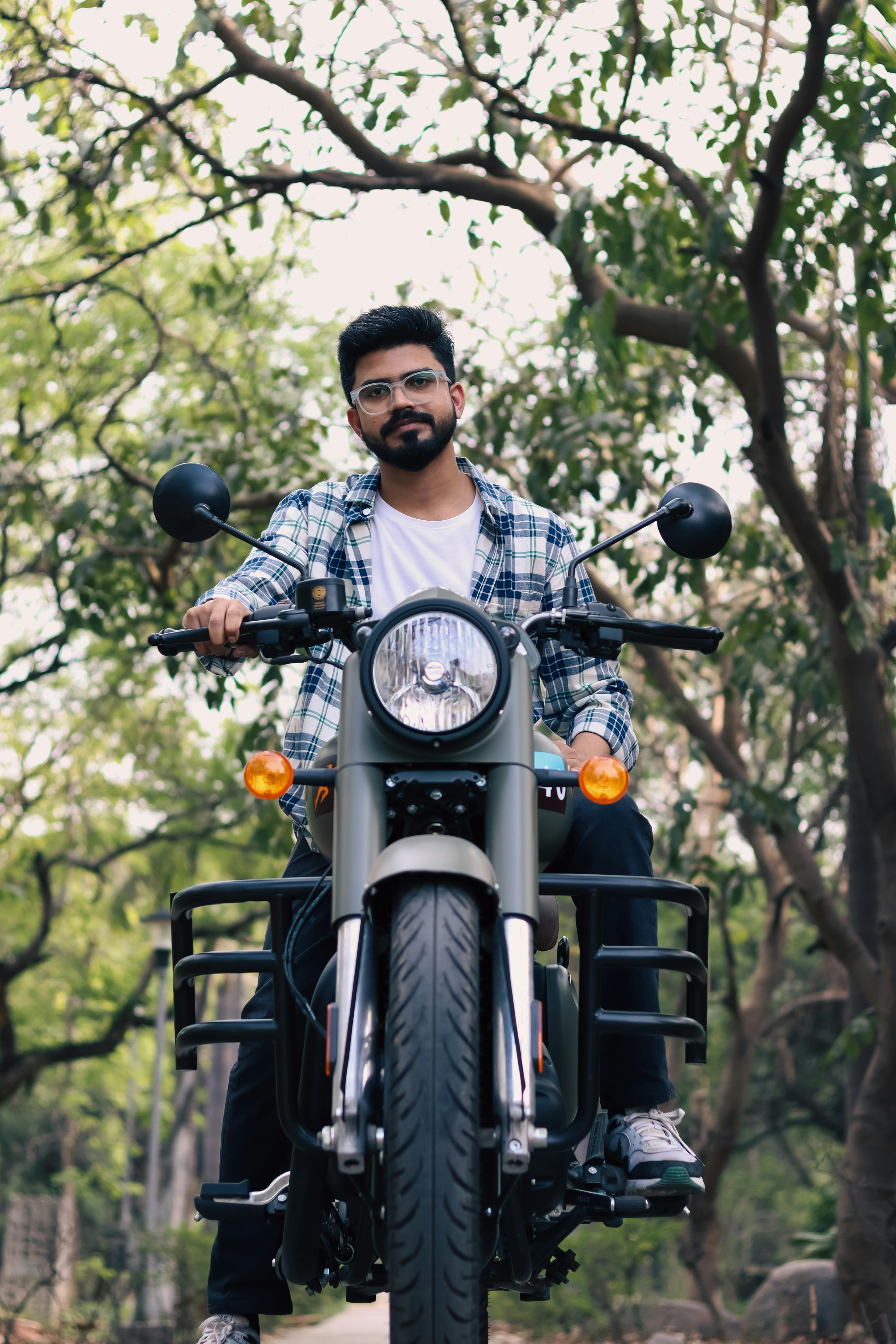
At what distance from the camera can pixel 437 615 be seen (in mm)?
2277

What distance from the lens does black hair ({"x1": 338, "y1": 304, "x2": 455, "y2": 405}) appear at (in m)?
3.18

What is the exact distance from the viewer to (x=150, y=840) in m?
17.2

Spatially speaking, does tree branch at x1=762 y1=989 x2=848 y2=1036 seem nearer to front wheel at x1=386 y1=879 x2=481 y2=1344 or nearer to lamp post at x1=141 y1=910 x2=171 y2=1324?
lamp post at x1=141 y1=910 x2=171 y2=1324

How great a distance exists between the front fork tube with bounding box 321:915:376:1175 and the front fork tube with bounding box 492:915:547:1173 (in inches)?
7.3

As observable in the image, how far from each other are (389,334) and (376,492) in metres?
0.36

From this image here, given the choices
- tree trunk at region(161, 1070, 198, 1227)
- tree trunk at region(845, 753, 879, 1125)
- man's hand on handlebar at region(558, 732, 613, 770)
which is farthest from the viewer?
tree trunk at region(161, 1070, 198, 1227)

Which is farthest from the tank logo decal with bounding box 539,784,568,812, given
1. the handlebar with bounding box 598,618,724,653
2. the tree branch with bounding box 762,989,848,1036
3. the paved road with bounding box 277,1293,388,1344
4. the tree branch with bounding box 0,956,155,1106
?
the tree branch with bounding box 0,956,155,1106

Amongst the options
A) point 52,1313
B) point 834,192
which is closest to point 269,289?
point 834,192

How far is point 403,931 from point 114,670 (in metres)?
15.3

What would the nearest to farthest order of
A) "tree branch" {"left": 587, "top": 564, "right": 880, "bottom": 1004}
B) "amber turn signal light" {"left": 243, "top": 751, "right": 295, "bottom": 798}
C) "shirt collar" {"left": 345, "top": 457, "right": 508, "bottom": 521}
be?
"amber turn signal light" {"left": 243, "top": 751, "right": 295, "bottom": 798}, "shirt collar" {"left": 345, "top": 457, "right": 508, "bottom": 521}, "tree branch" {"left": 587, "top": 564, "right": 880, "bottom": 1004}

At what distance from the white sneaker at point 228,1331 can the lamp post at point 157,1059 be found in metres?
12.0

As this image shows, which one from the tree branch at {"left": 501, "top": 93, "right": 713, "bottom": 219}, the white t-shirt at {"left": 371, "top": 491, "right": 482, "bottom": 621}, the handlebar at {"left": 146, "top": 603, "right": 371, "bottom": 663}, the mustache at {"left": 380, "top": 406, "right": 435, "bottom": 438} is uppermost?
the tree branch at {"left": 501, "top": 93, "right": 713, "bottom": 219}

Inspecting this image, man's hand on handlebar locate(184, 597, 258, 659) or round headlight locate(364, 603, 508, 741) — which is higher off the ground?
man's hand on handlebar locate(184, 597, 258, 659)

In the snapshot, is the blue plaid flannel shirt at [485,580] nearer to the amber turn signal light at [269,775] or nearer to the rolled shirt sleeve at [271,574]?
the rolled shirt sleeve at [271,574]
